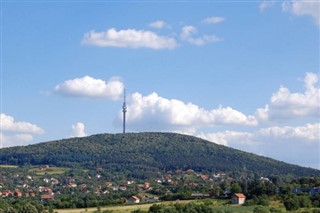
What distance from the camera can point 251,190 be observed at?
89.6m

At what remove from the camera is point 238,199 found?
84250 mm

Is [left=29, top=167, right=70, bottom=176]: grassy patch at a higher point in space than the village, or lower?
higher

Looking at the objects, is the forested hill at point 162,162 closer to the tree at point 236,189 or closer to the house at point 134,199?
the house at point 134,199

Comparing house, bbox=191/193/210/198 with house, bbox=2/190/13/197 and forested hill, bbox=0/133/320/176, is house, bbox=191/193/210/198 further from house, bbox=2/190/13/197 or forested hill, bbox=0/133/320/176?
forested hill, bbox=0/133/320/176

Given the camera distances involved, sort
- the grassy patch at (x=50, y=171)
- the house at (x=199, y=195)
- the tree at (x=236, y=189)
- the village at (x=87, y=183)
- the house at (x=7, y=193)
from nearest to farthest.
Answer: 1. the tree at (x=236, y=189)
2. the house at (x=199, y=195)
3. the house at (x=7, y=193)
4. the village at (x=87, y=183)
5. the grassy patch at (x=50, y=171)

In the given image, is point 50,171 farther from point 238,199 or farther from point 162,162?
point 238,199

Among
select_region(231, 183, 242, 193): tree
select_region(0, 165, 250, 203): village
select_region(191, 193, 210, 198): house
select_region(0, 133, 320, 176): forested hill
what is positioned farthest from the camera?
select_region(0, 133, 320, 176): forested hill

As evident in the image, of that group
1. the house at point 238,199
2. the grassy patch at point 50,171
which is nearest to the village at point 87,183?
the grassy patch at point 50,171

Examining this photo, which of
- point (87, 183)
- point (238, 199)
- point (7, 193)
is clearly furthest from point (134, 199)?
point (87, 183)

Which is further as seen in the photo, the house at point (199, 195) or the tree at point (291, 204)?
the house at point (199, 195)

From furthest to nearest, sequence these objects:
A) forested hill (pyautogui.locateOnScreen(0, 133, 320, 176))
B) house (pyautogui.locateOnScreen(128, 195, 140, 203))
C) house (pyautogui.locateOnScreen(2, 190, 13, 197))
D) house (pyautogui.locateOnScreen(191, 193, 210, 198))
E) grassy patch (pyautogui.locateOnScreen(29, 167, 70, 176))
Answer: forested hill (pyautogui.locateOnScreen(0, 133, 320, 176)) < grassy patch (pyautogui.locateOnScreen(29, 167, 70, 176)) < house (pyautogui.locateOnScreen(2, 190, 13, 197)) < house (pyautogui.locateOnScreen(128, 195, 140, 203)) < house (pyautogui.locateOnScreen(191, 193, 210, 198))

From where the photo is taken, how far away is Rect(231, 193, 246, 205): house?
274 feet

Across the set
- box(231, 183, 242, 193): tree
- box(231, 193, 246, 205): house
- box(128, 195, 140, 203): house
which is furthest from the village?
box(231, 193, 246, 205): house

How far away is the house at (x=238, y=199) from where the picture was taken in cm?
8356
